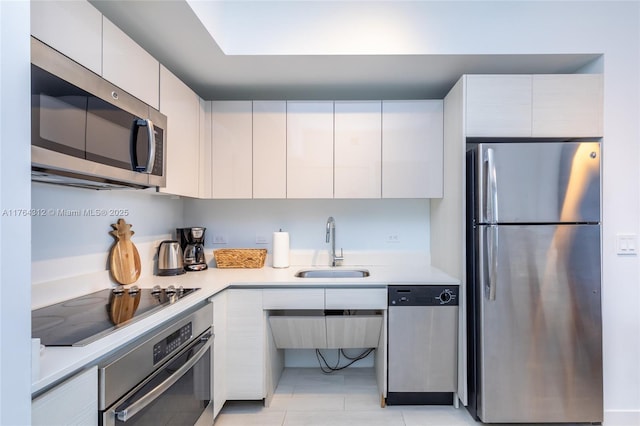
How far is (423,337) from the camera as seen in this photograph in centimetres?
205

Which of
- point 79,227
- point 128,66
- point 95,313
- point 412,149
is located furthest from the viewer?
point 412,149

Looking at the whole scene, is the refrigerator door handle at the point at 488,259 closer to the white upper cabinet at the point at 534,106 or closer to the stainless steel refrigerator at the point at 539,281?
the stainless steel refrigerator at the point at 539,281

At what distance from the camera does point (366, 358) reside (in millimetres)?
2691

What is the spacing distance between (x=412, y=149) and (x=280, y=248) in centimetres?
123

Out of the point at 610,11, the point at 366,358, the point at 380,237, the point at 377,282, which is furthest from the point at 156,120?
the point at 610,11

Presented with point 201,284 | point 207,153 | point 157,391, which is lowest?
point 157,391

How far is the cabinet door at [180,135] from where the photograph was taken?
1.90 meters

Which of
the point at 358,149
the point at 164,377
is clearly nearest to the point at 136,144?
the point at 164,377

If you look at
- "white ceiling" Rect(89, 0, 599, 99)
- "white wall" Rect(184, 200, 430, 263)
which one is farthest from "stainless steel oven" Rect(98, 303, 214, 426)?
"white ceiling" Rect(89, 0, 599, 99)

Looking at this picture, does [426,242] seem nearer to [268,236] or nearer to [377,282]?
[377,282]

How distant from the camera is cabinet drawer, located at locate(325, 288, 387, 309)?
2.08 metres

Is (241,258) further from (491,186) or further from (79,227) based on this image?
(491,186)

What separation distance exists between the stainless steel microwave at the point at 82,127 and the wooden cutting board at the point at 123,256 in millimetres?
482

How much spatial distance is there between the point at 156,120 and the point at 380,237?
1.82 m
